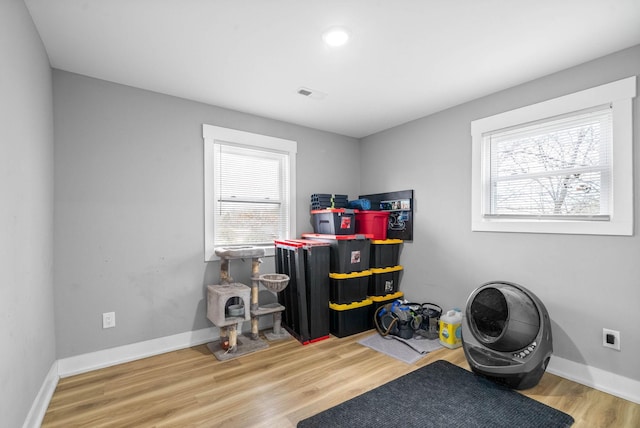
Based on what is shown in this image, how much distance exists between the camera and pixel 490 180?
2922 millimetres

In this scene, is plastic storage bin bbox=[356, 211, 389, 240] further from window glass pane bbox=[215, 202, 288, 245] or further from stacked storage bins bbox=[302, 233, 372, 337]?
window glass pane bbox=[215, 202, 288, 245]

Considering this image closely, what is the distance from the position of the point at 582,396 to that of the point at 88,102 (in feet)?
14.4

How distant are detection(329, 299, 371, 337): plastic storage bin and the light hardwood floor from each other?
33 centimetres

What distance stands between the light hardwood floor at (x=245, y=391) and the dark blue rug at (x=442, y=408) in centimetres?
11

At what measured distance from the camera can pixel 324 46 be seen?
6.84ft

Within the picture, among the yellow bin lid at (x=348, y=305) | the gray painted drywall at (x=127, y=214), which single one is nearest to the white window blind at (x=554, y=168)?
the yellow bin lid at (x=348, y=305)

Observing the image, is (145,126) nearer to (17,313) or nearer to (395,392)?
(17,313)

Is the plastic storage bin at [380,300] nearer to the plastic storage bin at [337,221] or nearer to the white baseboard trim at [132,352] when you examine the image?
the plastic storage bin at [337,221]

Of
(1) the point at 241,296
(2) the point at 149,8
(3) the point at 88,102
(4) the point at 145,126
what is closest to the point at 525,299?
(1) the point at 241,296

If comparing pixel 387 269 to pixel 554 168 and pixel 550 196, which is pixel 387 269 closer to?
pixel 550 196

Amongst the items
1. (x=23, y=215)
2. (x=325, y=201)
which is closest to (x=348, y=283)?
(x=325, y=201)

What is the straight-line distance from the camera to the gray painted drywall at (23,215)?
4.58 feet

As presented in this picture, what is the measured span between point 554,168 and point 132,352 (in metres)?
3.96

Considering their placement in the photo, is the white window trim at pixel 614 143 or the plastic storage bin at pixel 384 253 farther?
the plastic storage bin at pixel 384 253
